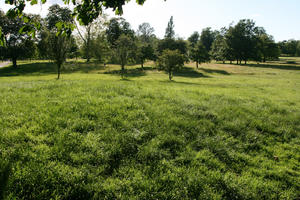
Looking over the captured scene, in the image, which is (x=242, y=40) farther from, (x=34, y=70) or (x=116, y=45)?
(x=34, y=70)

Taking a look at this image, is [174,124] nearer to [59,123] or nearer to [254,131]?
[254,131]

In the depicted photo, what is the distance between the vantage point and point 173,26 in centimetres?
10038

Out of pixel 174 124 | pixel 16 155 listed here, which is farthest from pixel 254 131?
pixel 16 155

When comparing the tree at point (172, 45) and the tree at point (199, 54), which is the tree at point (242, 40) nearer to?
the tree at point (199, 54)

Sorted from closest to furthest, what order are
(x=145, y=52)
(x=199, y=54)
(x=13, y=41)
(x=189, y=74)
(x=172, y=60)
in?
(x=172, y=60), (x=13, y=41), (x=189, y=74), (x=145, y=52), (x=199, y=54)

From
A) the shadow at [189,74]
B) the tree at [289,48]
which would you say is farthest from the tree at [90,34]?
the tree at [289,48]

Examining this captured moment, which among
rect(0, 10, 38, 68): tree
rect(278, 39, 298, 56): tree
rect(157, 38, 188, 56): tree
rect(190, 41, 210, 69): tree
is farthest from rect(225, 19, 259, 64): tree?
rect(0, 10, 38, 68): tree

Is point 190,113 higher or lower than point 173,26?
lower

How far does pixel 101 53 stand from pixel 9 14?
60.7m

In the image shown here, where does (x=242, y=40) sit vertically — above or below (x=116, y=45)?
above

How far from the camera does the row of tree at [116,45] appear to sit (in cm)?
3588

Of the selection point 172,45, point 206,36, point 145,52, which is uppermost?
point 206,36

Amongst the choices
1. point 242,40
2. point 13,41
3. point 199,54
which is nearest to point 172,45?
Answer: point 199,54

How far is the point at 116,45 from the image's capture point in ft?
180
